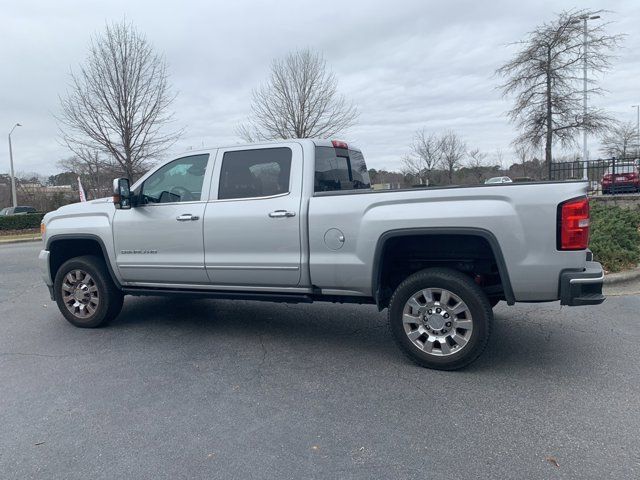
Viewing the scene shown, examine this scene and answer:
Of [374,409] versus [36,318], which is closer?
[374,409]

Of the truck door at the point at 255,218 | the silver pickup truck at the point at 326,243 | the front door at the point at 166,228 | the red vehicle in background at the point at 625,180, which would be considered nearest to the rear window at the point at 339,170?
the silver pickup truck at the point at 326,243

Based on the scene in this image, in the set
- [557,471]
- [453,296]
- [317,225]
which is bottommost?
[557,471]

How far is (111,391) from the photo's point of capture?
392cm

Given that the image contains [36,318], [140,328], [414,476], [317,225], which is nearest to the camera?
[414,476]

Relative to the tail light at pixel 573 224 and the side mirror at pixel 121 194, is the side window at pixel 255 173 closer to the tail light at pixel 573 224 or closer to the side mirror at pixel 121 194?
the side mirror at pixel 121 194

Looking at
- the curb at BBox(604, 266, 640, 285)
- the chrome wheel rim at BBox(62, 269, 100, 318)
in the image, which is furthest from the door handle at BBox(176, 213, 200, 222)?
the curb at BBox(604, 266, 640, 285)

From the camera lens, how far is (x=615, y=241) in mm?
8070

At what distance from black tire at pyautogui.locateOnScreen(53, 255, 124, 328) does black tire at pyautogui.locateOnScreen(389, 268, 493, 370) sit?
325 cm

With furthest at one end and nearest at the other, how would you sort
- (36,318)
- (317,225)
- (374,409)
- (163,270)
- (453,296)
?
(36,318) → (163,270) → (317,225) → (453,296) → (374,409)

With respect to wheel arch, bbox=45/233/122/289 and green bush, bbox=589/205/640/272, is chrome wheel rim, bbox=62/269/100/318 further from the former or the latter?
green bush, bbox=589/205/640/272

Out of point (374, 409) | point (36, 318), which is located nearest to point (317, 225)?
point (374, 409)

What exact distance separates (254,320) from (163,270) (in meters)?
1.27

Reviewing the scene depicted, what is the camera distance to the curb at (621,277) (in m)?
6.98

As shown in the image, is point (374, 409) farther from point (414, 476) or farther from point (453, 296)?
point (453, 296)
